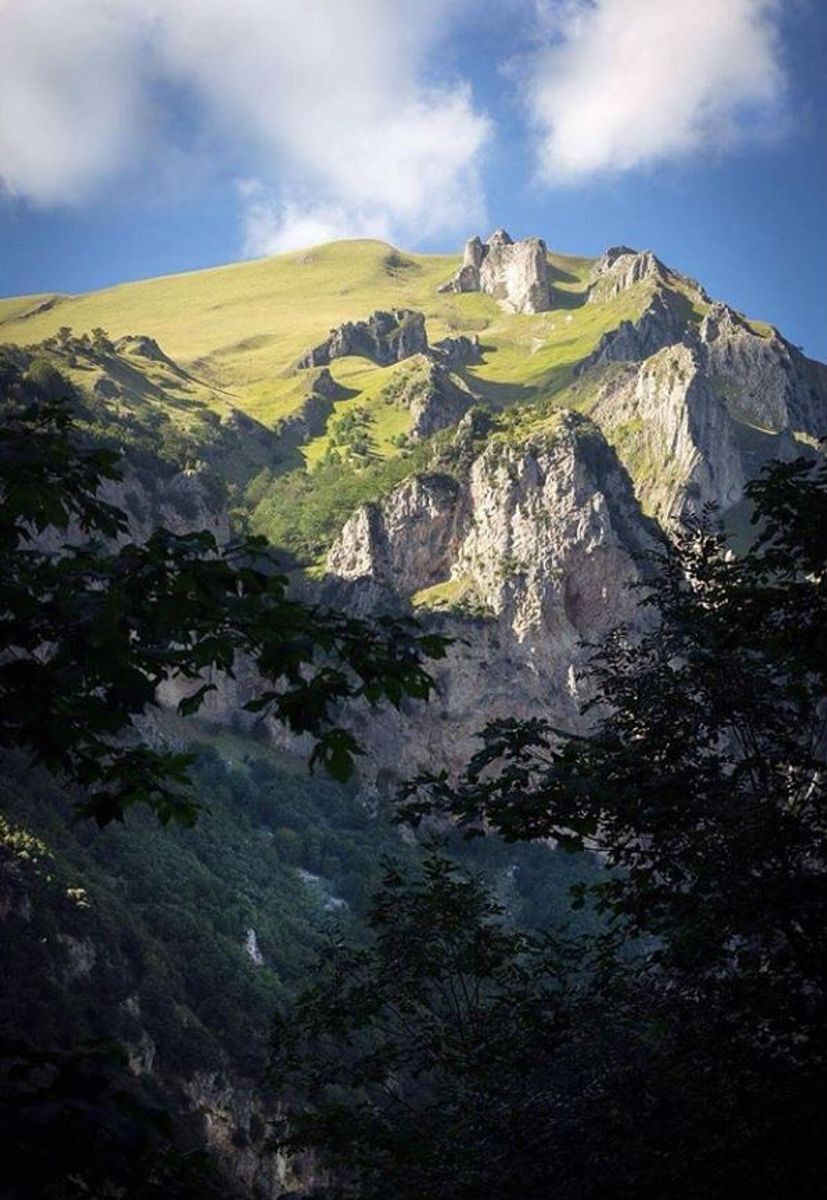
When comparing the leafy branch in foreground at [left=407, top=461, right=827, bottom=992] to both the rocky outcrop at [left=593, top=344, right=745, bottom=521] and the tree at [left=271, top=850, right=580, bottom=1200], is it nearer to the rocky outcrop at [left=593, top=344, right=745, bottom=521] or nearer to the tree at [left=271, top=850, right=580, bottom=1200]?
the tree at [left=271, top=850, right=580, bottom=1200]

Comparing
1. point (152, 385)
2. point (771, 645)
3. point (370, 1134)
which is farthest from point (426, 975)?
point (152, 385)

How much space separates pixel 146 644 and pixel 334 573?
4839 inches

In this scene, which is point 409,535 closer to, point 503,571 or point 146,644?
point 503,571

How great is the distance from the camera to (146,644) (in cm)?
588

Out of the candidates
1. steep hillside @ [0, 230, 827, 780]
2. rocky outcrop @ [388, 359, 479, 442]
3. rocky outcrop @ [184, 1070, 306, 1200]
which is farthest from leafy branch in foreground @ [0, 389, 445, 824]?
rocky outcrop @ [388, 359, 479, 442]

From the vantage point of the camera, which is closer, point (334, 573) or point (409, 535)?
point (409, 535)

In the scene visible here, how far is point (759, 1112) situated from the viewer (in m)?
7.50

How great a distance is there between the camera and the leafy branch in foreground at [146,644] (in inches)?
206

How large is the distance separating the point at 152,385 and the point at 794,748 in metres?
184

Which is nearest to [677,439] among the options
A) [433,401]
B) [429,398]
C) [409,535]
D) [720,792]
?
[433,401]

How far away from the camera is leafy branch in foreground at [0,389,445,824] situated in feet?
17.2

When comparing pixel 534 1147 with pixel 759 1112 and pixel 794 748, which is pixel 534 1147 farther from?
pixel 794 748

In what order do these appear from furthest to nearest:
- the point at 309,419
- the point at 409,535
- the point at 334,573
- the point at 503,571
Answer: the point at 309,419, the point at 334,573, the point at 409,535, the point at 503,571

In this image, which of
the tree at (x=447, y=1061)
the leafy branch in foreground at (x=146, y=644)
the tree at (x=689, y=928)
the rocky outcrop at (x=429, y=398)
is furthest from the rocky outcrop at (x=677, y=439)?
the leafy branch in foreground at (x=146, y=644)
